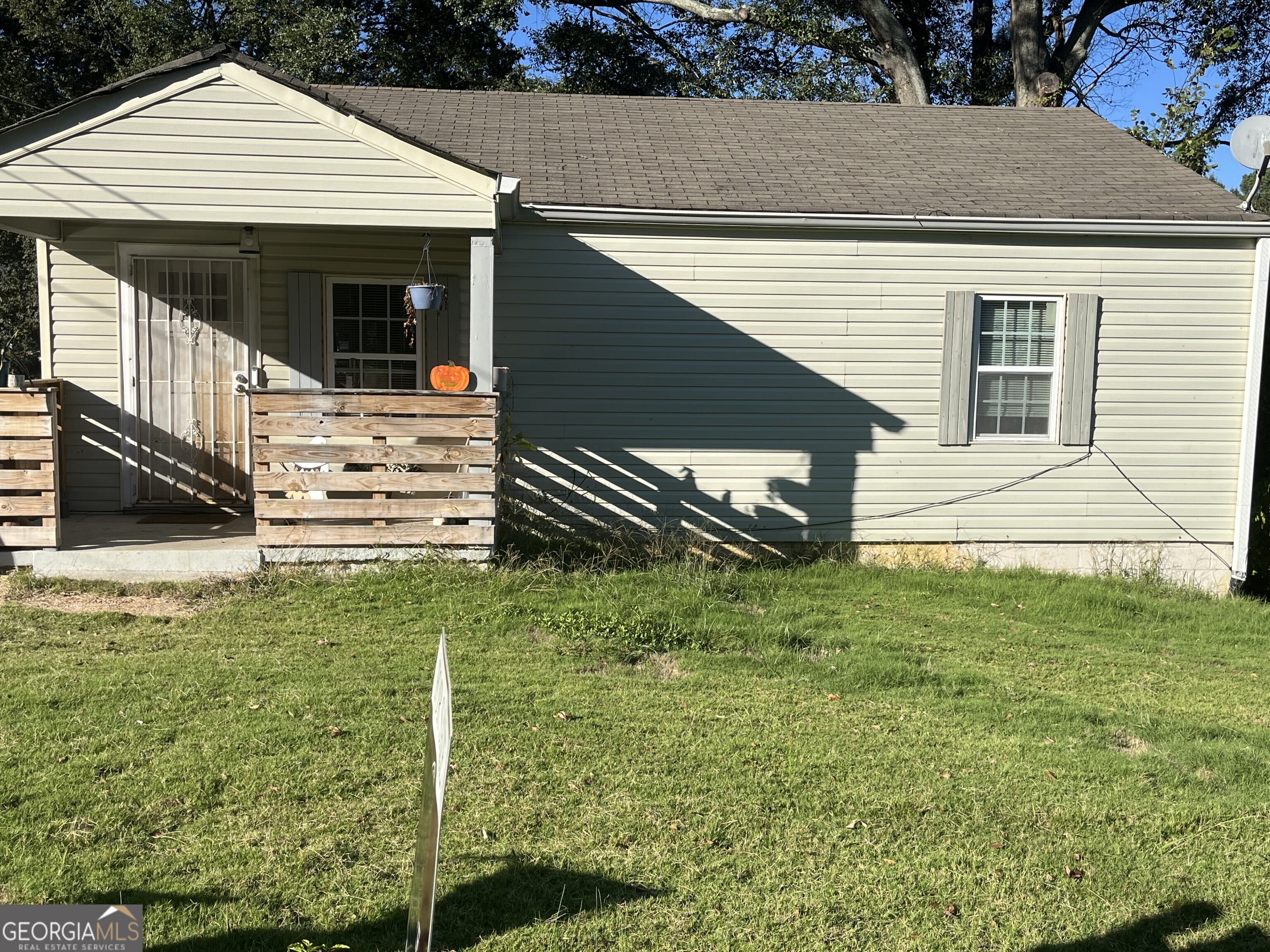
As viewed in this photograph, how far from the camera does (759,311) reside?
9.62 m

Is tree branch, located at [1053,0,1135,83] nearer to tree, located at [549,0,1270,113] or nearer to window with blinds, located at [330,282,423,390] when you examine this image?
tree, located at [549,0,1270,113]

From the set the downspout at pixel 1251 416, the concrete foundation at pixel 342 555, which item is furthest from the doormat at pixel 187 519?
the downspout at pixel 1251 416

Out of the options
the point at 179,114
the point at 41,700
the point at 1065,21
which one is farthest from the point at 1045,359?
the point at 1065,21

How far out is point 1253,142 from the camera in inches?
391

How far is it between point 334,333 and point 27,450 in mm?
2801

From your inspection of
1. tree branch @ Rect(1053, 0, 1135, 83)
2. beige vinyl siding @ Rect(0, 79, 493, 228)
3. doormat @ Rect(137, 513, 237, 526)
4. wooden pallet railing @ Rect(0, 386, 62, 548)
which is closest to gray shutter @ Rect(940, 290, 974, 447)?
beige vinyl siding @ Rect(0, 79, 493, 228)

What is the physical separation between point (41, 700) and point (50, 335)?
5085 millimetres

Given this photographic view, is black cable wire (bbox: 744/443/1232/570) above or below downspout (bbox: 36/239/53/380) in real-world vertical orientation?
below

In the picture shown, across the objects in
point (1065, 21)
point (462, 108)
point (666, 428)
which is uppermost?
point (1065, 21)

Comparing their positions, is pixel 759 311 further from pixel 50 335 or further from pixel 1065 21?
pixel 1065 21

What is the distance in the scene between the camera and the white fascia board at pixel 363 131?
7344 mm

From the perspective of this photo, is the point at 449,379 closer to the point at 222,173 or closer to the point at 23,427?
the point at 222,173

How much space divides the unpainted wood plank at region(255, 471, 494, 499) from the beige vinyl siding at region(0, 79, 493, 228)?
174 cm

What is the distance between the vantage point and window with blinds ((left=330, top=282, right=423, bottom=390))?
31.7 feet
